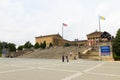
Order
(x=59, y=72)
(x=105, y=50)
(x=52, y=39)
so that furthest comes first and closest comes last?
(x=52, y=39)
(x=105, y=50)
(x=59, y=72)

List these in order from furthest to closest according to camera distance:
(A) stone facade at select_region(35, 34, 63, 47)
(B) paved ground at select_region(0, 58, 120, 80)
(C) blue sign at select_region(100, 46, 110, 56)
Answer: (A) stone facade at select_region(35, 34, 63, 47), (C) blue sign at select_region(100, 46, 110, 56), (B) paved ground at select_region(0, 58, 120, 80)

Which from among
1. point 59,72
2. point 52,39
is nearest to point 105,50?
point 59,72

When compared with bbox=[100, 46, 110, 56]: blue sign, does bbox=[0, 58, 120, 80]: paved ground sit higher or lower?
lower

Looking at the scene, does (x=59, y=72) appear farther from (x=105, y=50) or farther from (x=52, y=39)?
(x=52, y=39)

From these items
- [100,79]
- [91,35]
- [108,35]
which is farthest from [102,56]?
[91,35]

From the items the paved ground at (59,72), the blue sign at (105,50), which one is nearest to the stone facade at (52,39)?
the blue sign at (105,50)

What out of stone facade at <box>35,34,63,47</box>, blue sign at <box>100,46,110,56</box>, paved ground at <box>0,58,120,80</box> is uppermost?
stone facade at <box>35,34,63,47</box>

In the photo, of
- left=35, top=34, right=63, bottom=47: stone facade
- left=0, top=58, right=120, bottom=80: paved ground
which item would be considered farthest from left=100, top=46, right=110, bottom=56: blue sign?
left=35, top=34, right=63, bottom=47: stone facade

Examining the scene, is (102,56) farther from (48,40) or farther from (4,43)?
(4,43)

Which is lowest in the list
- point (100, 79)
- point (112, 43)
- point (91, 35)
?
point (100, 79)

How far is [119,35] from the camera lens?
4381cm

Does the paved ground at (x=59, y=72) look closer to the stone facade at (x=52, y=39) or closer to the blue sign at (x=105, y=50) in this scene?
the blue sign at (x=105, y=50)

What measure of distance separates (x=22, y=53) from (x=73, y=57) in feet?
87.2

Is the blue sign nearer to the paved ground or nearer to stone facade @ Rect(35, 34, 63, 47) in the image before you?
the paved ground
